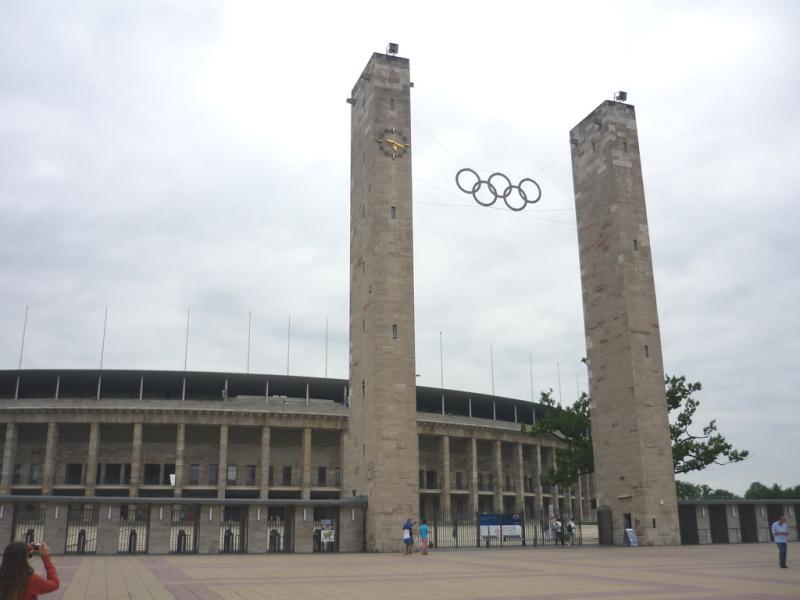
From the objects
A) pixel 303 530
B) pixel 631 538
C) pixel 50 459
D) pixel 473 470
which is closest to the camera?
pixel 303 530

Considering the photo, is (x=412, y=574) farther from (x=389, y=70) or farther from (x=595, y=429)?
(x=389, y=70)

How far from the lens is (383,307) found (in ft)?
132

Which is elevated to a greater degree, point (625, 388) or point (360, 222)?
point (360, 222)

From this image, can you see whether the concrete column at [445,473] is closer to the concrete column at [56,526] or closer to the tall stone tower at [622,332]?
the tall stone tower at [622,332]

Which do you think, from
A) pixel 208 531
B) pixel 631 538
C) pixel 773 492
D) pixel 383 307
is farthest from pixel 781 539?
pixel 773 492

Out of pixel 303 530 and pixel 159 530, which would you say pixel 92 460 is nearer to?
pixel 159 530

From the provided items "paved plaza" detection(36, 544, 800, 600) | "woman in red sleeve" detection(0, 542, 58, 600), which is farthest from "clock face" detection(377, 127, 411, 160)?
"woman in red sleeve" detection(0, 542, 58, 600)

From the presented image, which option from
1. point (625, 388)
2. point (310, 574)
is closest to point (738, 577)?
point (310, 574)

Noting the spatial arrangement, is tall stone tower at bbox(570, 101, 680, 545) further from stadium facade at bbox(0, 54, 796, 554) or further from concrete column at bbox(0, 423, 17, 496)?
concrete column at bbox(0, 423, 17, 496)

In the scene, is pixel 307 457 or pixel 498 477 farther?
pixel 498 477

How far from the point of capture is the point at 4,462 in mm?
64562

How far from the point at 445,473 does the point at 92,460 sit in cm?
3227

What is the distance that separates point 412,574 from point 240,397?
2203 inches

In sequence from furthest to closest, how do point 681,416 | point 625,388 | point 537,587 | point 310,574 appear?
point 681,416
point 625,388
point 310,574
point 537,587
